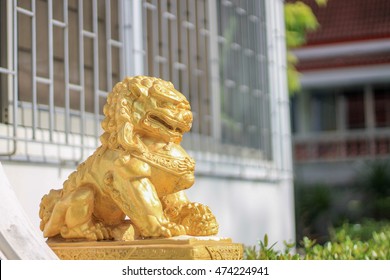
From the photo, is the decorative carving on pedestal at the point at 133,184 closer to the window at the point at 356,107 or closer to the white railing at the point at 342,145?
the white railing at the point at 342,145

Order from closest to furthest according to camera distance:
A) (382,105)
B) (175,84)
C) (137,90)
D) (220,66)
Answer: (137,90)
(175,84)
(220,66)
(382,105)

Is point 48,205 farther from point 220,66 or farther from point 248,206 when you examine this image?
point 220,66

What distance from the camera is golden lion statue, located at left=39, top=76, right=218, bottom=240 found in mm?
2885

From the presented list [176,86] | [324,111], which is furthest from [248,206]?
[324,111]

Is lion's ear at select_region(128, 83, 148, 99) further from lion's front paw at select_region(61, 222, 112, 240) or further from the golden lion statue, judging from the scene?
lion's front paw at select_region(61, 222, 112, 240)

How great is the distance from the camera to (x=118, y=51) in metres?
5.45

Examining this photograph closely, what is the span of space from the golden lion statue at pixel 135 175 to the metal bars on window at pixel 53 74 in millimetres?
1102

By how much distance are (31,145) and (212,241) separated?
164 cm

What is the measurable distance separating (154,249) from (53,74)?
253cm

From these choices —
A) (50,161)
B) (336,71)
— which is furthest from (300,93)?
(50,161)

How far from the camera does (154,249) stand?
280 cm

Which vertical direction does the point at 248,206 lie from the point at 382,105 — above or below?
below
